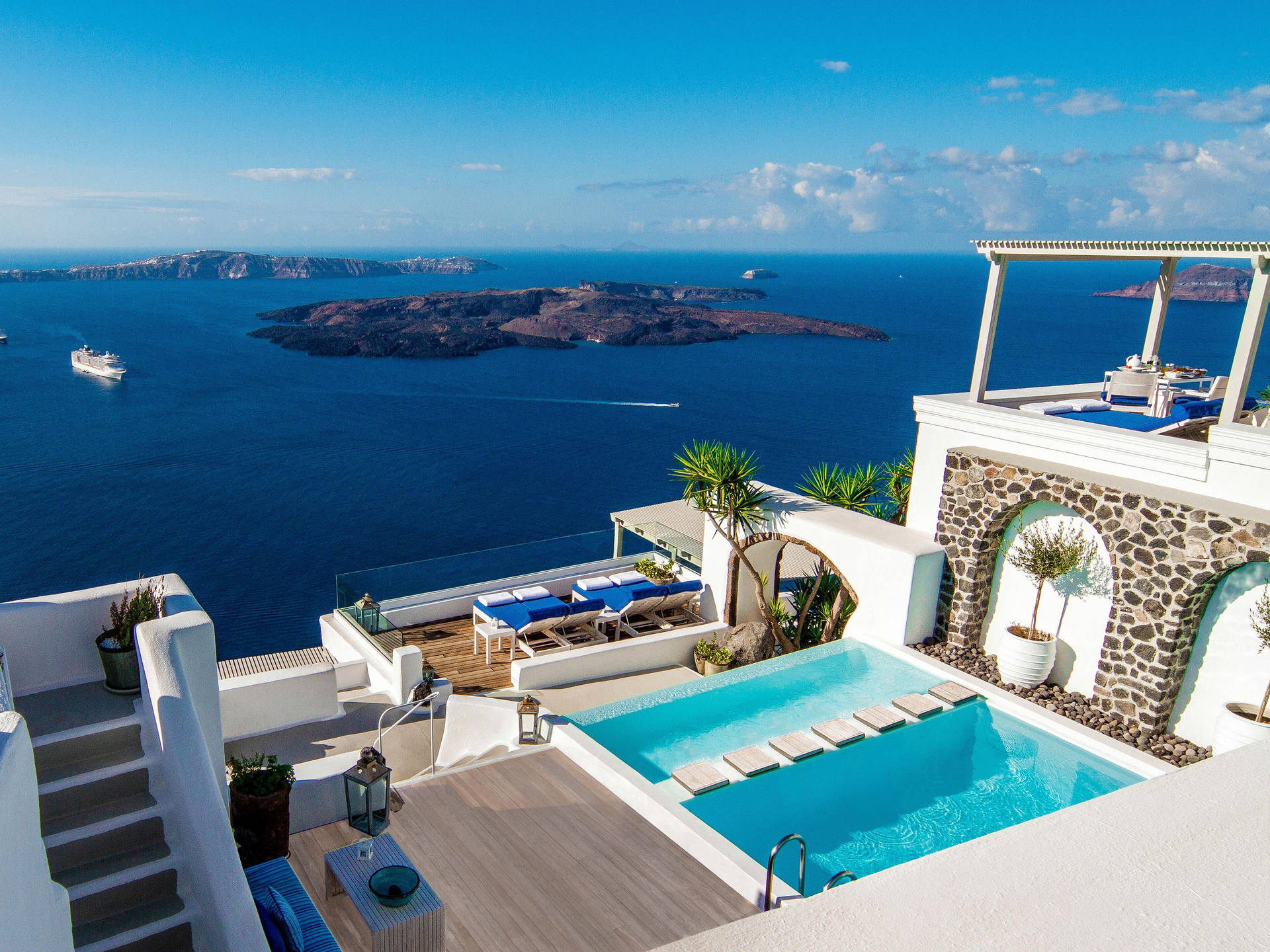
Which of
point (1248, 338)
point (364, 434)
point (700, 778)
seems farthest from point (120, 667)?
point (364, 434)

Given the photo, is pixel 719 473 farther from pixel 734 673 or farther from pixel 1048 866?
pixel 1048 866

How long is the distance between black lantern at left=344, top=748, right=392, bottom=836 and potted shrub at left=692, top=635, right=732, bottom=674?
6.47 metres

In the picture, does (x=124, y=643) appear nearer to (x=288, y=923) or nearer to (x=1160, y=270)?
(x=288, y=923)

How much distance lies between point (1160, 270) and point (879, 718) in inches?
286

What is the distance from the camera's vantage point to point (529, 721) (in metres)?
7.81

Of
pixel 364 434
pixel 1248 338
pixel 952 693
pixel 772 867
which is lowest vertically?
pixel 364 434

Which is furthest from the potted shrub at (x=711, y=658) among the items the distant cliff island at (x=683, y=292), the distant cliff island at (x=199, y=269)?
the distant cliff island at (x=199, y=269)

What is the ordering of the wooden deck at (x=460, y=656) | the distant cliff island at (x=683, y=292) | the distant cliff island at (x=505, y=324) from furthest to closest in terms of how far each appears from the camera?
the distant cliff island at (x=683, y=292), the distant cliff island at (x=505, y=324), the wooden deck at (x=460, y=656)

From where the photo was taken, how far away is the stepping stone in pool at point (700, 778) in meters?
7.14

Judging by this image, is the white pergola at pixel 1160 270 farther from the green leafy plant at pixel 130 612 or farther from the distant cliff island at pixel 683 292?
the distant cliff island at pixel 683 292

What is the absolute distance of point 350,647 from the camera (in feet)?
40.5

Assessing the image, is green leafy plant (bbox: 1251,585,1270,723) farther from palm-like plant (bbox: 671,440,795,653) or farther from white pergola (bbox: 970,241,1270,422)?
palm-like plant (bbox: 671,440,795,653)

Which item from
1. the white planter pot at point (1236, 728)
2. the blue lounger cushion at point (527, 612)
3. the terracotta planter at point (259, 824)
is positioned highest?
the terracotta planter at point (259, 824)

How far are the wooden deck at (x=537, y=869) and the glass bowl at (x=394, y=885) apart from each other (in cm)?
51
